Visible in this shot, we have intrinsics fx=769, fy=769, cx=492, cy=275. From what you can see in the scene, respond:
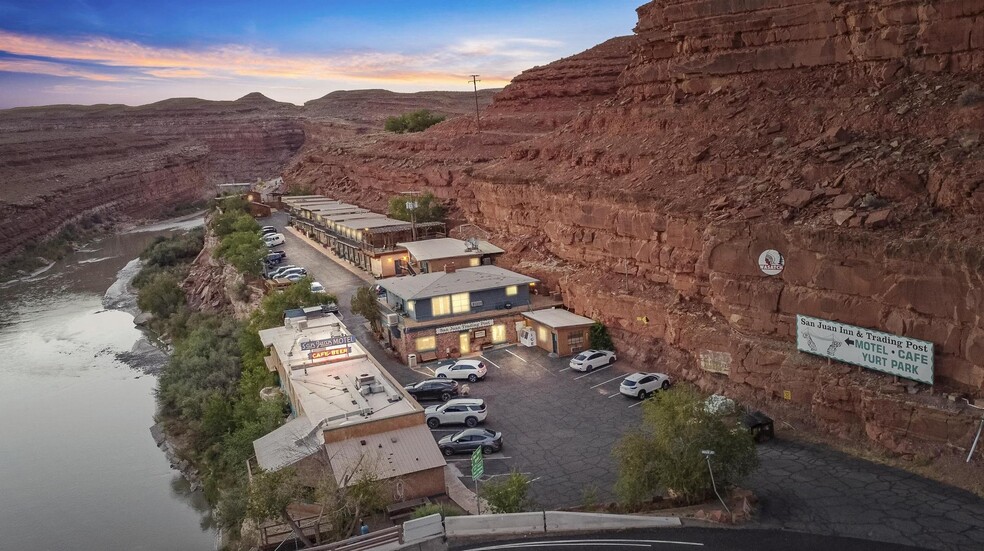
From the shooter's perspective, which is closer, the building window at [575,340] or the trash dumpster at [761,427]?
the trash dumpster at [761,427]

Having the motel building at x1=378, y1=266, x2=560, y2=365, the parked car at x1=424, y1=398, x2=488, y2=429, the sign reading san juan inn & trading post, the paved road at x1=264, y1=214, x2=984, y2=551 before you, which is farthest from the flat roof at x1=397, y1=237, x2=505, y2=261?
the sign reading san juan inn & trading post

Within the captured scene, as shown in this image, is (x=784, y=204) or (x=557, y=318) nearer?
(x=784, y=204)

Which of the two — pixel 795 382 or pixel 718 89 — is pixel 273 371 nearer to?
pixel 795 382

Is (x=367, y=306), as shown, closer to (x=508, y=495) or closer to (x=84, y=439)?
(x=84, y=439)

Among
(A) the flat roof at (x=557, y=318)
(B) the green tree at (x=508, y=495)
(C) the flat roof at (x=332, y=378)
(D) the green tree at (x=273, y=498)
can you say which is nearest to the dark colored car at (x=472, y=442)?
(C) the flat roof at (x=332, y=378)

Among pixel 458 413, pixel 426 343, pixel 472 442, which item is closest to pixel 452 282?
pixel 426 343

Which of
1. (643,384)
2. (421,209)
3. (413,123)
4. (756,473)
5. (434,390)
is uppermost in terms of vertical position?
(413,123)

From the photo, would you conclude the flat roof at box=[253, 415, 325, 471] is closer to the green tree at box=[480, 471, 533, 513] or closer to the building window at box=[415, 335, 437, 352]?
the green tree at box=[480, 471, 533, 513]

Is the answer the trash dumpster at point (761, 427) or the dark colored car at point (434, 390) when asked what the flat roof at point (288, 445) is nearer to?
the dark colored car at point (434, 390)
